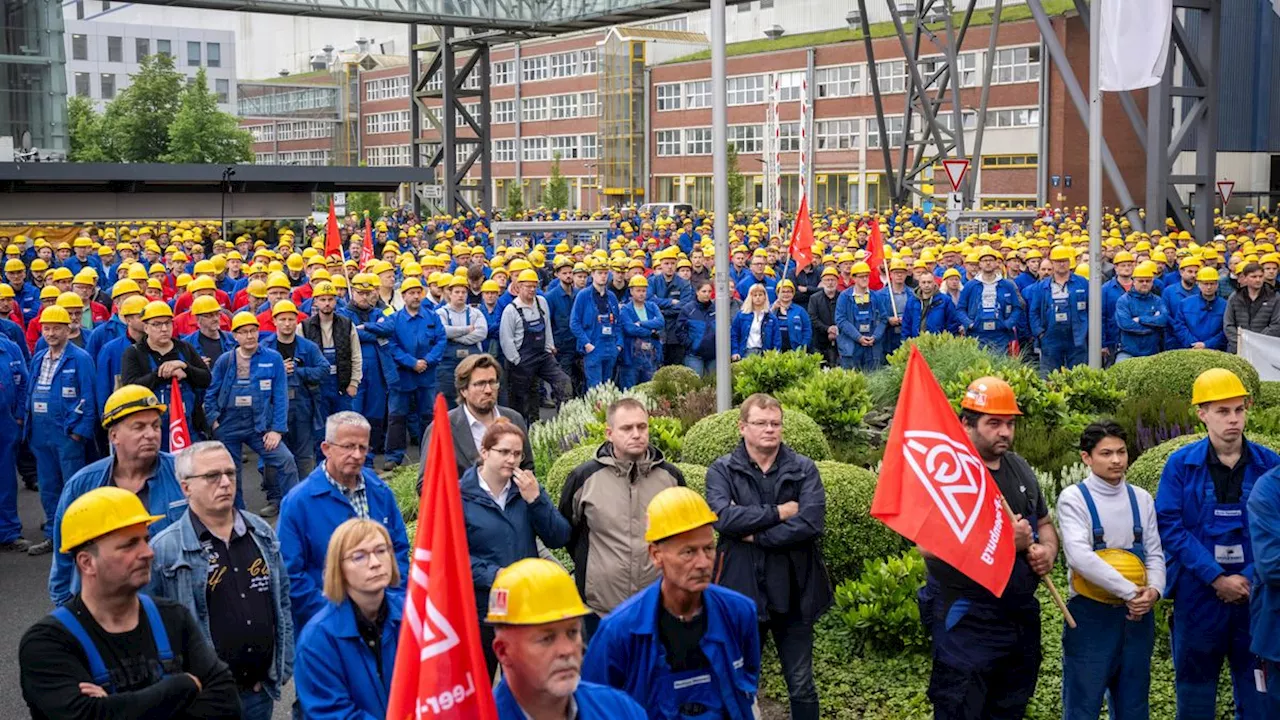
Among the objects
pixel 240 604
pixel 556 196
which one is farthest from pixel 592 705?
pixel 556 196

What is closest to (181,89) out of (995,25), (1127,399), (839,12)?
(839,12)

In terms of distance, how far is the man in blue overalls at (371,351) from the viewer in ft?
50.2

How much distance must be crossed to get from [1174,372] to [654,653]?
8.89 meters

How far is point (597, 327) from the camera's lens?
17.1 m

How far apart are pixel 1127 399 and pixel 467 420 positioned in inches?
259

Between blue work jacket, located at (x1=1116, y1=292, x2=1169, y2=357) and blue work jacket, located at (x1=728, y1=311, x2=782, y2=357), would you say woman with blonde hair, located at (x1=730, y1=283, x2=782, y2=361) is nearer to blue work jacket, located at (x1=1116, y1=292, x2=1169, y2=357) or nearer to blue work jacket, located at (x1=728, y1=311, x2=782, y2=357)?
blue work jacket, located at (x1=728, y1=311, x2=782, y2=357)

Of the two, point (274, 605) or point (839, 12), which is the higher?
point (839, 12)

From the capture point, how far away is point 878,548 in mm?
9414

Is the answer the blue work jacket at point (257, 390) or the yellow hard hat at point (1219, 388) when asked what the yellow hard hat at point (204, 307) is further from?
the yellow hard hat at point (1219, 388)

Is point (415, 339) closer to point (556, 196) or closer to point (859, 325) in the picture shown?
point (859, 325)

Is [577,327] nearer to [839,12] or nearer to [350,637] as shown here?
[350,637]

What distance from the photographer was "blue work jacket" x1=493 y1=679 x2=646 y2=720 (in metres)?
4.25

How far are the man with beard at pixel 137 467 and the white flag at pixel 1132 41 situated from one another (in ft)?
33.8

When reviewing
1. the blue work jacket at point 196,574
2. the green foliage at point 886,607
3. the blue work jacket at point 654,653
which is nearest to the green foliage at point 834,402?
the green foliage at point 886,607
